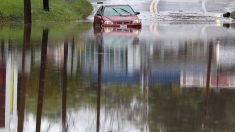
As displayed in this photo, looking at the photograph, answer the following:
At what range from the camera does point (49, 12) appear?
45.0 meters

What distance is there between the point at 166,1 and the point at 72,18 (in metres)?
15.3

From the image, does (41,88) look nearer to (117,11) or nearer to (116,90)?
(116,90)

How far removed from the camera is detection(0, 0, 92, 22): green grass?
136 feet

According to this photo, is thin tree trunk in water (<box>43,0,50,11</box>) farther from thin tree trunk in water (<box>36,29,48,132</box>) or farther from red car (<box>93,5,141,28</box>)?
thin tree trunk in water (<box>36,29,48,132</box>)

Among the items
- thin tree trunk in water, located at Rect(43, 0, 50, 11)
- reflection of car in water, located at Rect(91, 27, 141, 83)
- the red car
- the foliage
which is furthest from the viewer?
thin tree trunk in water, located at Rect(43, 0, 50, 11)

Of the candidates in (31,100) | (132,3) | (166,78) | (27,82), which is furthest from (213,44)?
(132,3)

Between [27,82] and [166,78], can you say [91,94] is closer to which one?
[27,82]

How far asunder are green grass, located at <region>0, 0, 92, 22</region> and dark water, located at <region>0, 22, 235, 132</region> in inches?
876

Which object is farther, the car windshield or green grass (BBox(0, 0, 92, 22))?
green grass (BBox(0, 0, 92, 22))

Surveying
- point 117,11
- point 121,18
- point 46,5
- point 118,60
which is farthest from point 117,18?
point 118,60

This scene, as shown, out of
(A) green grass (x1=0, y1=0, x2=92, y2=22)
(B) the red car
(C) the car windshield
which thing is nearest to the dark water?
(B) the red car

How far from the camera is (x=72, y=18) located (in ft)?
154

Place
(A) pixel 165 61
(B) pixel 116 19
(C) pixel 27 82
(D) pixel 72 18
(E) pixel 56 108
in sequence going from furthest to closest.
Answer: (D) pixel 72 18 → (B) pixel 116 19 → (A) pixel 165 61 → (C) pixel 27 82 → (E) pixel 56 108

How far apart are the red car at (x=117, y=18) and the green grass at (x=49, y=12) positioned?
597 centimetres
